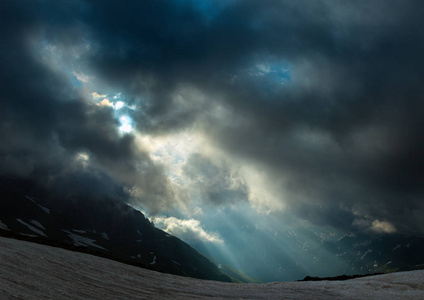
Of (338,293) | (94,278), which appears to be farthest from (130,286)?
(338,293)

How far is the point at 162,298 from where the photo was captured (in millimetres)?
13672

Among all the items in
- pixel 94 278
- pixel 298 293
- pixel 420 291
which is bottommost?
pixel 94 278

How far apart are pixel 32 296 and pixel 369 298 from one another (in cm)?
1731

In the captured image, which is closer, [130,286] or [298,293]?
[130,286]

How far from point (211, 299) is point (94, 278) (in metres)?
6.97

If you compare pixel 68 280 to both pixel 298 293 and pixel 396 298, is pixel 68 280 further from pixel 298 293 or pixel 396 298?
pixel 396 298

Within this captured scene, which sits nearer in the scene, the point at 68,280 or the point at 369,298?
the point at 68,280

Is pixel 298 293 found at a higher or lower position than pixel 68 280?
higher

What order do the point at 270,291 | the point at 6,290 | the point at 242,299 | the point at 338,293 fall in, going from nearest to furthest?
the point at 6,290 → the point at 242,299 → the point at 338,293 → the point at 270,291

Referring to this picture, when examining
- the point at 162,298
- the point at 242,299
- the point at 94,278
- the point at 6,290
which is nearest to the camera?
the point at 6,290

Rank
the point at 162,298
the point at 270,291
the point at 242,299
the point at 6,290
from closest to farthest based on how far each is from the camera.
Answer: the point at 6,290
the point at 162,298
the point at 242,299
the point at 270,291

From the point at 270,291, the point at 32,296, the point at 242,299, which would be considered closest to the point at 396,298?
the point at 270,291

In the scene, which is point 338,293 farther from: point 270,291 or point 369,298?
point 270,291

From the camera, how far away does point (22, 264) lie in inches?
564
